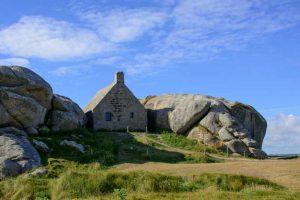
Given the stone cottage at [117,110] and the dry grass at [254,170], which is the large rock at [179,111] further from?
the dry grass at [254,170]

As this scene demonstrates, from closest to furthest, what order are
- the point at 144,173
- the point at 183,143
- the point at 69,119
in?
the point at 144,173 → the point at 69,119 → the point at 183,143

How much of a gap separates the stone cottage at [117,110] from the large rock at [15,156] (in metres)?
15.7

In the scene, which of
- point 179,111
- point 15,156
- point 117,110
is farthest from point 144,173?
point 179,111

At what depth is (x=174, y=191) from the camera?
24266 millimetres

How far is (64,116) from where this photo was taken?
4766 cm

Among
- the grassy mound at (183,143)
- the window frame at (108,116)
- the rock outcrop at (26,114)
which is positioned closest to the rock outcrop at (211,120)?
the grassy mound at (183,143)

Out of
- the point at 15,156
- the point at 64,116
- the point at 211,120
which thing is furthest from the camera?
the point at 211,120

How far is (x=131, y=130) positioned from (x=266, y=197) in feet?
115

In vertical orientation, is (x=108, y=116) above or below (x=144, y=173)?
above

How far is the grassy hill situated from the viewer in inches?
891

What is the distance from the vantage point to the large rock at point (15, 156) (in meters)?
34.0

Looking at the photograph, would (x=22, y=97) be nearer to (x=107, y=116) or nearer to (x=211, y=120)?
(x=107, y=116)

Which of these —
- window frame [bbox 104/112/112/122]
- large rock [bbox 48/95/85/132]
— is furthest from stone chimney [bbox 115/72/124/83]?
large rock [bbox 48/95/85/132]

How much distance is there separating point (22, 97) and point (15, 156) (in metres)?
9.48
